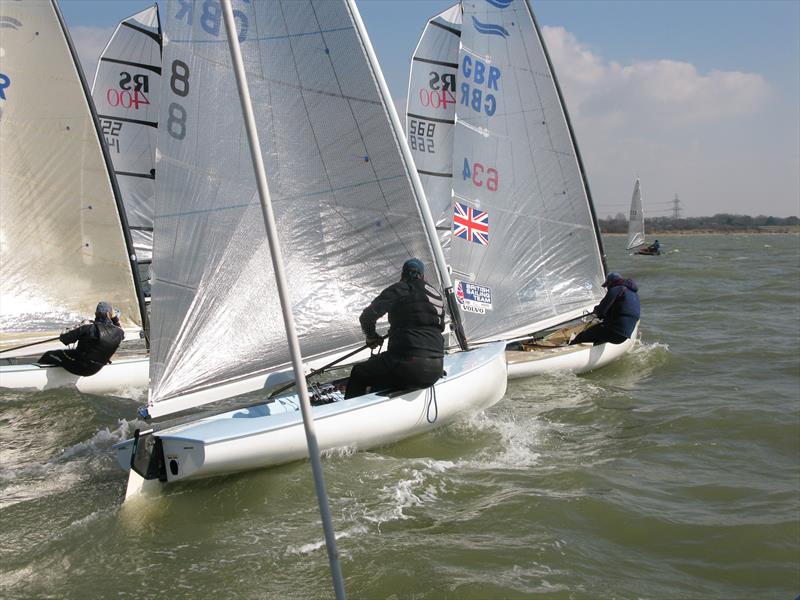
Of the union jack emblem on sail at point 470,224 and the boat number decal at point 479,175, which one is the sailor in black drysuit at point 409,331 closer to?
the union jack emblem on sail at point 470,224

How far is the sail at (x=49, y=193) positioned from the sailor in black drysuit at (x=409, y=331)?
4715mm

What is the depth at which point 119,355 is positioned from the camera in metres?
9.20

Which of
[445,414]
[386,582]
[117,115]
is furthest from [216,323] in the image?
[117,115]

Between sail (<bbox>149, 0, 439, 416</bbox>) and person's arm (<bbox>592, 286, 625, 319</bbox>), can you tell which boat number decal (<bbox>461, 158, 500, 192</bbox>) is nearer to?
person's arm (<bbox>592, 286, 625, 319</bbox>)

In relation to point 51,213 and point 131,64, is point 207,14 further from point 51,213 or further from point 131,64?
point 131,64

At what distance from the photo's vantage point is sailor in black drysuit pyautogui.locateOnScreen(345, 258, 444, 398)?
560 cm

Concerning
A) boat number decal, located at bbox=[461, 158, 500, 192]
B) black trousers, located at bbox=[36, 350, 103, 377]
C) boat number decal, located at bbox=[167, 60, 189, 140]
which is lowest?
black trousers, located at bbox=[36, 350, 103, 377]

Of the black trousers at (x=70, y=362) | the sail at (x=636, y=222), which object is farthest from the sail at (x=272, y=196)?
the sail at (x=636, y=222)

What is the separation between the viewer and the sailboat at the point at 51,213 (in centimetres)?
833

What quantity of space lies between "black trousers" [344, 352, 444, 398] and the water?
0.53 metres

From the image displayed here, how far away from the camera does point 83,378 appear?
27.5 ft

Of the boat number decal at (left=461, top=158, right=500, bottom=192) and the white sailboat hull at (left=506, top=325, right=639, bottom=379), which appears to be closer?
the white sailboat hull at (left=506, top=325, right=639, bottom=379)

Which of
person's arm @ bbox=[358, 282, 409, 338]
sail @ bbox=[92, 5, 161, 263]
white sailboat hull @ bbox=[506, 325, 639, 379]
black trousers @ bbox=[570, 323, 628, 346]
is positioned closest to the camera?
person's arm @ bbox=[358, 282, 409, 338]

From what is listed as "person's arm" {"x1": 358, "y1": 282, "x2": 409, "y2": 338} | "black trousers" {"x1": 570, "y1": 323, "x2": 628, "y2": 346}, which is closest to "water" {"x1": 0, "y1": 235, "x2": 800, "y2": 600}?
"person's arm" {"x1": 358, "y1": 282, "x2": 409, "y2": 338}
